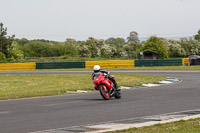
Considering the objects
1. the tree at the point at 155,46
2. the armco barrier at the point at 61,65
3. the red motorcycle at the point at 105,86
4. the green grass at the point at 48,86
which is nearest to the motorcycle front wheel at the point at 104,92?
the red motorcycle at the point at 105,86

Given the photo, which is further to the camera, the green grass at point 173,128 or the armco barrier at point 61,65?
the armco barrier at point 61,65

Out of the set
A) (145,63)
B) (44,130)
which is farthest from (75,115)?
(145,63)

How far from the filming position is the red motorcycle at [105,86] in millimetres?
12734

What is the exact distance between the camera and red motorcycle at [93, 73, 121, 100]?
1273 centimetres

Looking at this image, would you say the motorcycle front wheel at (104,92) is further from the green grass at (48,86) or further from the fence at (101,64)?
the fence at (101,64)

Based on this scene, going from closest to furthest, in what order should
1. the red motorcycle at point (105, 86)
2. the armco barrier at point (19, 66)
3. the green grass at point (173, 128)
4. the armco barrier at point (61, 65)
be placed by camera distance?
the green grass at point (173, 128) → the red motorcycle at point (105, 86) → the armco barrier at point (61, 65) → the armco barrier at point (19, 66)

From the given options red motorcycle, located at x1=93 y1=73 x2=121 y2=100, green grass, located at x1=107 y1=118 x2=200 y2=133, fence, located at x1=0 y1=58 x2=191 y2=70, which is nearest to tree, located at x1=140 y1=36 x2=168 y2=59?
fence, located at x1=0 y1=58 x2=191 y2=70

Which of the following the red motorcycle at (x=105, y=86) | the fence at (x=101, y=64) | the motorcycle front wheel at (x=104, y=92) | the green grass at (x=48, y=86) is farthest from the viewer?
the fence at (x=101, y=64)

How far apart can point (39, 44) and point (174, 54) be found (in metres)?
58.2

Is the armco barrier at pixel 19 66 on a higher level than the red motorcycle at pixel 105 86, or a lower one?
lower

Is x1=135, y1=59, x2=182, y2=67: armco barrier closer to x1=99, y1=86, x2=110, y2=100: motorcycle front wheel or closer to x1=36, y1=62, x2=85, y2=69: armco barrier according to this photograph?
x1=36, y1=62, x2=85, y2=69: armco barrier

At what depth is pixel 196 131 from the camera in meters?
6.52

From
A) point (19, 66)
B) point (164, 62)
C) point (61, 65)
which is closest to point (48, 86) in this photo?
point (164, 62)

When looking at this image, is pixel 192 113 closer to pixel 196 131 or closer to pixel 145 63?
pixel 196 131
